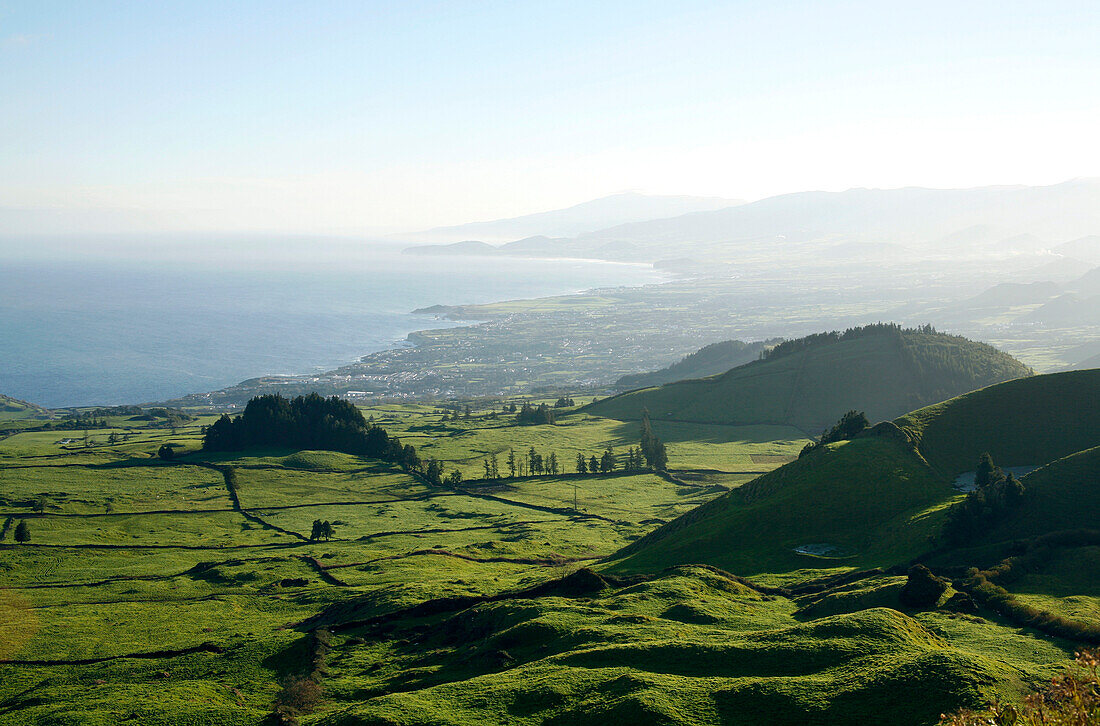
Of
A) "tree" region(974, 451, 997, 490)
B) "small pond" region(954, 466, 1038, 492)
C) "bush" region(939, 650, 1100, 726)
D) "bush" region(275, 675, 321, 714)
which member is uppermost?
"bush" region(939, 650, 1100, 726)

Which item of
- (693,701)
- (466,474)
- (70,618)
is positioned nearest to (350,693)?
(693,701)

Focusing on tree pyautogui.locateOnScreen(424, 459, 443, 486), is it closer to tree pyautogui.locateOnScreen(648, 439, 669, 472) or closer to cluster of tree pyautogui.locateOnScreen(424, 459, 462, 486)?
cluster of tree pyautogui.locateOnScreen(424, 459, 462, 486)

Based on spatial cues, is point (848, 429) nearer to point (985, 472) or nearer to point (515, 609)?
point (985, 472)

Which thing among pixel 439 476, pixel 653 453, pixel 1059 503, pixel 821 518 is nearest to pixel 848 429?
pixel 821 518

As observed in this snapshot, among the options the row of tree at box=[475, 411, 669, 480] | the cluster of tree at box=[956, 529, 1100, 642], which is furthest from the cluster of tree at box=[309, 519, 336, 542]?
the cluster of tree at box=[956, 529, 1100, 642]

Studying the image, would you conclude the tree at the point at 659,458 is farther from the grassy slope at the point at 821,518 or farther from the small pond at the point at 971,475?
the small pond at the point at 971,475

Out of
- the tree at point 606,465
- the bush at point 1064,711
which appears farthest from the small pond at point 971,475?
the tree at point 606,465
